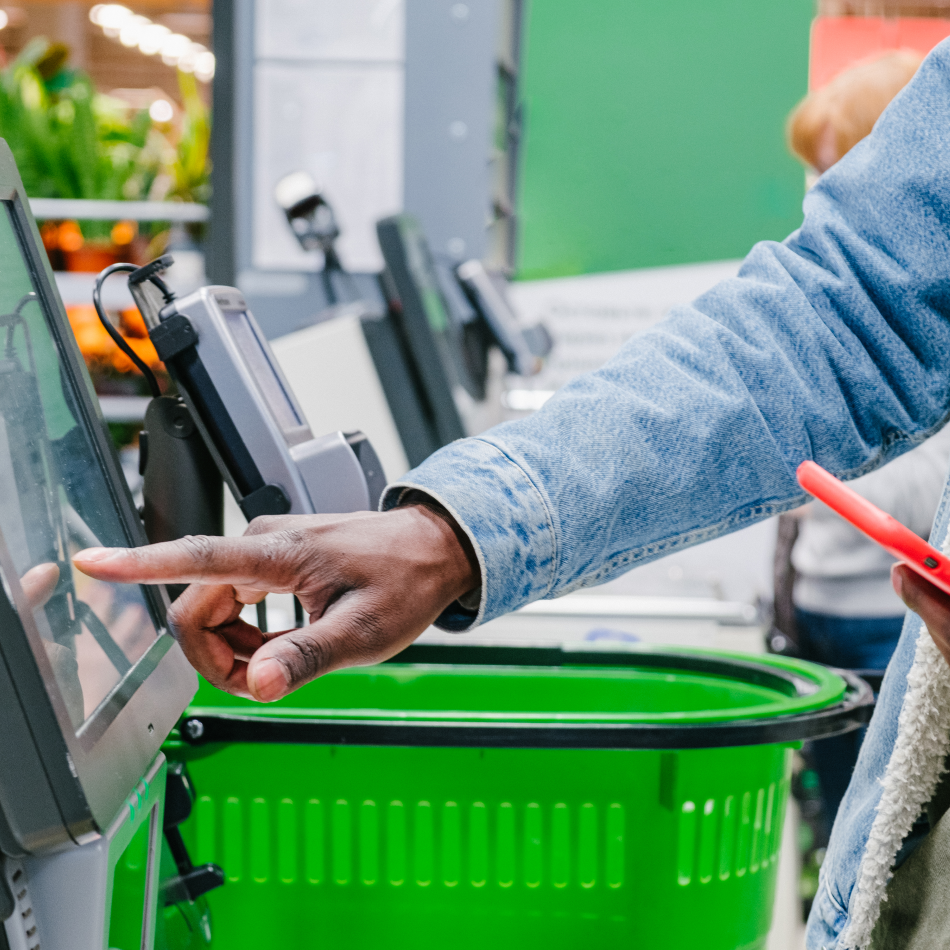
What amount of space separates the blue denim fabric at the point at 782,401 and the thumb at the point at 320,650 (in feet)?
0.33

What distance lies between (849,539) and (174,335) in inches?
60.3

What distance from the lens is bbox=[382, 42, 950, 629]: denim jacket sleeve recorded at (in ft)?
2.07

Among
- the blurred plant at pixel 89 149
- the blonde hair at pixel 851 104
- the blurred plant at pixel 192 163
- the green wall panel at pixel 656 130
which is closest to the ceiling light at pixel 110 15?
the blurred plant at pixel 89 149

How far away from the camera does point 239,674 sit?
57 centimetres

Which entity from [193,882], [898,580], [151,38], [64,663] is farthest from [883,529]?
[151,38]

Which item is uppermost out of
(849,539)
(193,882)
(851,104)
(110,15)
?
(110,15)

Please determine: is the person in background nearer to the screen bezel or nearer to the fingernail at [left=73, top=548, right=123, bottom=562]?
the screen bezel

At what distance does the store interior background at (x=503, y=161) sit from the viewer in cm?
267

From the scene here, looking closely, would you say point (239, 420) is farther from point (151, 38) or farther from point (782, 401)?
point (151, 38)

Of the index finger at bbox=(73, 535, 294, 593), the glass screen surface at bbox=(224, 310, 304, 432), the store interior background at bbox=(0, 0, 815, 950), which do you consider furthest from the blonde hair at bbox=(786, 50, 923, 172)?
the index finger at bbox=(73, 535, 294, 593)

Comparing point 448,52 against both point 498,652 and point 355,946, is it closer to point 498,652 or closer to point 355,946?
point 498,652

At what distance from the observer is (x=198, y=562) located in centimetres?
47

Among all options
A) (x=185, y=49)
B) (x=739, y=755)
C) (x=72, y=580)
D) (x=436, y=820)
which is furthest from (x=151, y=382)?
(x=185, y=49)

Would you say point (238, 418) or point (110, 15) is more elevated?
point (110, 15)
